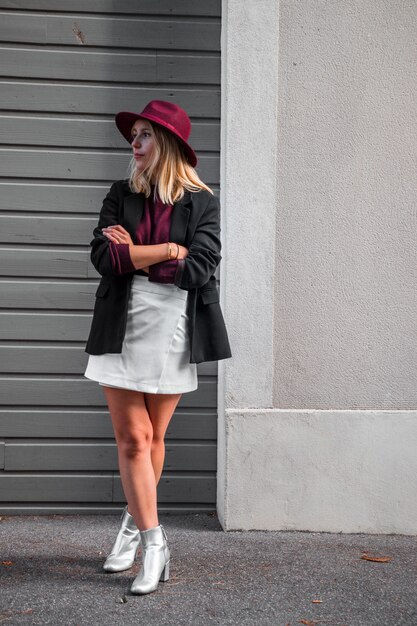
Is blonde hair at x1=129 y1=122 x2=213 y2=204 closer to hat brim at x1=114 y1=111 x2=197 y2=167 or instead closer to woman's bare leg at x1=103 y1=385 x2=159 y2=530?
hat brim at x1=114 y1=111 x2=197 y2=167

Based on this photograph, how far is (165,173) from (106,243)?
1.48ft

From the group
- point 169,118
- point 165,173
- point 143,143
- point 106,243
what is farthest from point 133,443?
point 169,118

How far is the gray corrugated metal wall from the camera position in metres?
5.33

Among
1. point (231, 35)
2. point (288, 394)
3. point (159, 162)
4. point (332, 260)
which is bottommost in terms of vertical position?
point (288, 394)

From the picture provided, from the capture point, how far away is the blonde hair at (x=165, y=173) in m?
4.01

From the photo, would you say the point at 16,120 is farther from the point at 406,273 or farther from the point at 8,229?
the point at 406,273

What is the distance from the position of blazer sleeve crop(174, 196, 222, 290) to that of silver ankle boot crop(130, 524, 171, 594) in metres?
1.16

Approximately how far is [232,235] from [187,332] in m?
1.23

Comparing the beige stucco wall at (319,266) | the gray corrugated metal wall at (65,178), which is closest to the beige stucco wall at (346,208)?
the beige stucco wall at (319,266)

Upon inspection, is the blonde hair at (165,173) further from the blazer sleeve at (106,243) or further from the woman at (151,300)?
the blazer sleeve at (106,243)

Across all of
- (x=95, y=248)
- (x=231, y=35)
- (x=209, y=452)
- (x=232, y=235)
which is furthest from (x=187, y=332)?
(x=231, y=35)

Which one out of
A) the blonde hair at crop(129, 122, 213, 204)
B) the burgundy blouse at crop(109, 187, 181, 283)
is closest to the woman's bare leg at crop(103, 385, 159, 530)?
the burgundy blouse at crop(109, 187, 181, 283)

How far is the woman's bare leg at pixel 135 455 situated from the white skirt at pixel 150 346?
9 centimetres

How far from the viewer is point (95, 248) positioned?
13.1 ft
